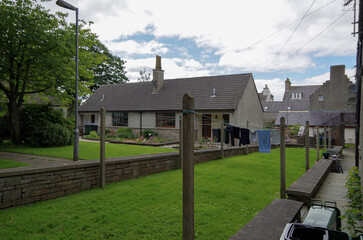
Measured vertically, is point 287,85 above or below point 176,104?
above

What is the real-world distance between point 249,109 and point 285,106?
25.5 meters

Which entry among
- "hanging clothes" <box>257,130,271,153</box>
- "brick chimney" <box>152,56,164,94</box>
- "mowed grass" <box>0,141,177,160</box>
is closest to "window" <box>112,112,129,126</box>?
"brick chimney" <box>152,56,164,94</box>

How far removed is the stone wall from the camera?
5367 millimetres

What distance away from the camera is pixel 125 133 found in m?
25.2

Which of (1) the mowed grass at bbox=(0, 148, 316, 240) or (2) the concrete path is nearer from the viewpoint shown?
(1) the mowed grass at bbox=(0, 148, 316, 240)

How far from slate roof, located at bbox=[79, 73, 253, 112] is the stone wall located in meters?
15.1

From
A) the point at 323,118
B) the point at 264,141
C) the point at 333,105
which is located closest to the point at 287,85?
the point at 333,105

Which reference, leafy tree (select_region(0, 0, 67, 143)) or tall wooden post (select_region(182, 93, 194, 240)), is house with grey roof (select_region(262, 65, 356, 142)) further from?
tall wooden post (select_region(182, 93, 194, 240))

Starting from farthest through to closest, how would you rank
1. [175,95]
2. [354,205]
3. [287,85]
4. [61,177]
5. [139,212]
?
[287,85], [175,95], [61,177], [139,212], [354,205]

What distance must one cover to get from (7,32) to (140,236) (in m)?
12.9

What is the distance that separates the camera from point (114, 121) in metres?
28.8

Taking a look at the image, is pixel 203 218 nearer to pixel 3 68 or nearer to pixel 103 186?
pixel 103 186

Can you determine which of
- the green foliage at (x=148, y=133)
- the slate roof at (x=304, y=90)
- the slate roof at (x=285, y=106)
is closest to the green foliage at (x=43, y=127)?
the green foliage at (x=148, y=133)

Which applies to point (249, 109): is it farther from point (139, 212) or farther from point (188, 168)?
point (188, 168)
